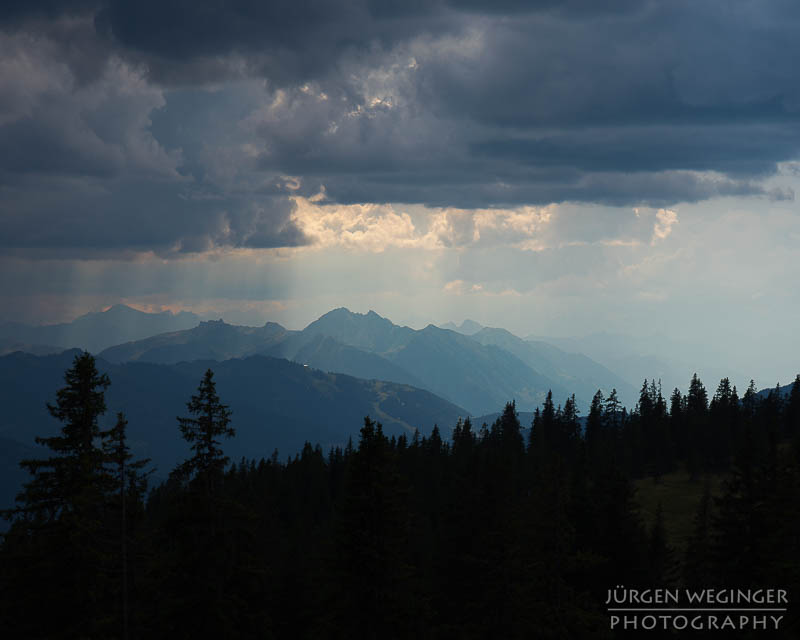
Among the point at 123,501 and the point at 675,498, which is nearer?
the point at 123,501

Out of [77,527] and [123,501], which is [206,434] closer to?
[123,501]

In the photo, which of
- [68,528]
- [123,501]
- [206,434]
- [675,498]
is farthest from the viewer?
[675,498]

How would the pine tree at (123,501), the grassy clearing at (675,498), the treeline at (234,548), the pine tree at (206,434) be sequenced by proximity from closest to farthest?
the pine tree at (123,501)
the treeline at (234,548)
the pine tree at (206,434)
the grassy clearing at (675,498)

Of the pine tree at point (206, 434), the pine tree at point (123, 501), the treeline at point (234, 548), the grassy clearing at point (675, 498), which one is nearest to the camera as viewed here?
the pine tree at point (123, 501)

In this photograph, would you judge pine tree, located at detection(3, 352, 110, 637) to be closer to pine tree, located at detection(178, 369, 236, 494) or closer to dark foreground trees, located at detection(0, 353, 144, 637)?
dark foreground trees, located at detection(0, 353, 144, 637)

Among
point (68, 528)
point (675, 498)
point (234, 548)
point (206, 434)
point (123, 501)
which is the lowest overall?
point (234, 548)

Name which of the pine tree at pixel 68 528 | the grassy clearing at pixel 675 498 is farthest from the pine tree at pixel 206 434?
the grassy clearing at pixel 675 498

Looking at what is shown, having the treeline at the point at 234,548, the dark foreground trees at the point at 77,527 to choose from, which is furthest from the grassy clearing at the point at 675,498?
the dark foreground trees at the point at 77,527

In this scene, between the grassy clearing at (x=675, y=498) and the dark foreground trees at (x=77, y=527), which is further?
the grassy clearing at (x=675, y=498)

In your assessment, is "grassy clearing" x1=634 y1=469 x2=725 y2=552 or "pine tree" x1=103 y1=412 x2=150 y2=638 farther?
"grassy clearing" x1=634 y1=469 x2=725 y2=552

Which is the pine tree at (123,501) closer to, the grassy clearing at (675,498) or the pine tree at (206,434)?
the pine tree at (206,434)

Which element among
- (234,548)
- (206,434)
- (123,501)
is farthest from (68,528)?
(234,548)

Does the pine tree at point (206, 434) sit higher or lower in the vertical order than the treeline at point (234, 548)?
higher

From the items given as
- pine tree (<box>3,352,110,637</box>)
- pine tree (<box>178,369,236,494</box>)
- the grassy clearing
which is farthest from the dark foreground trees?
the grassy clearing
